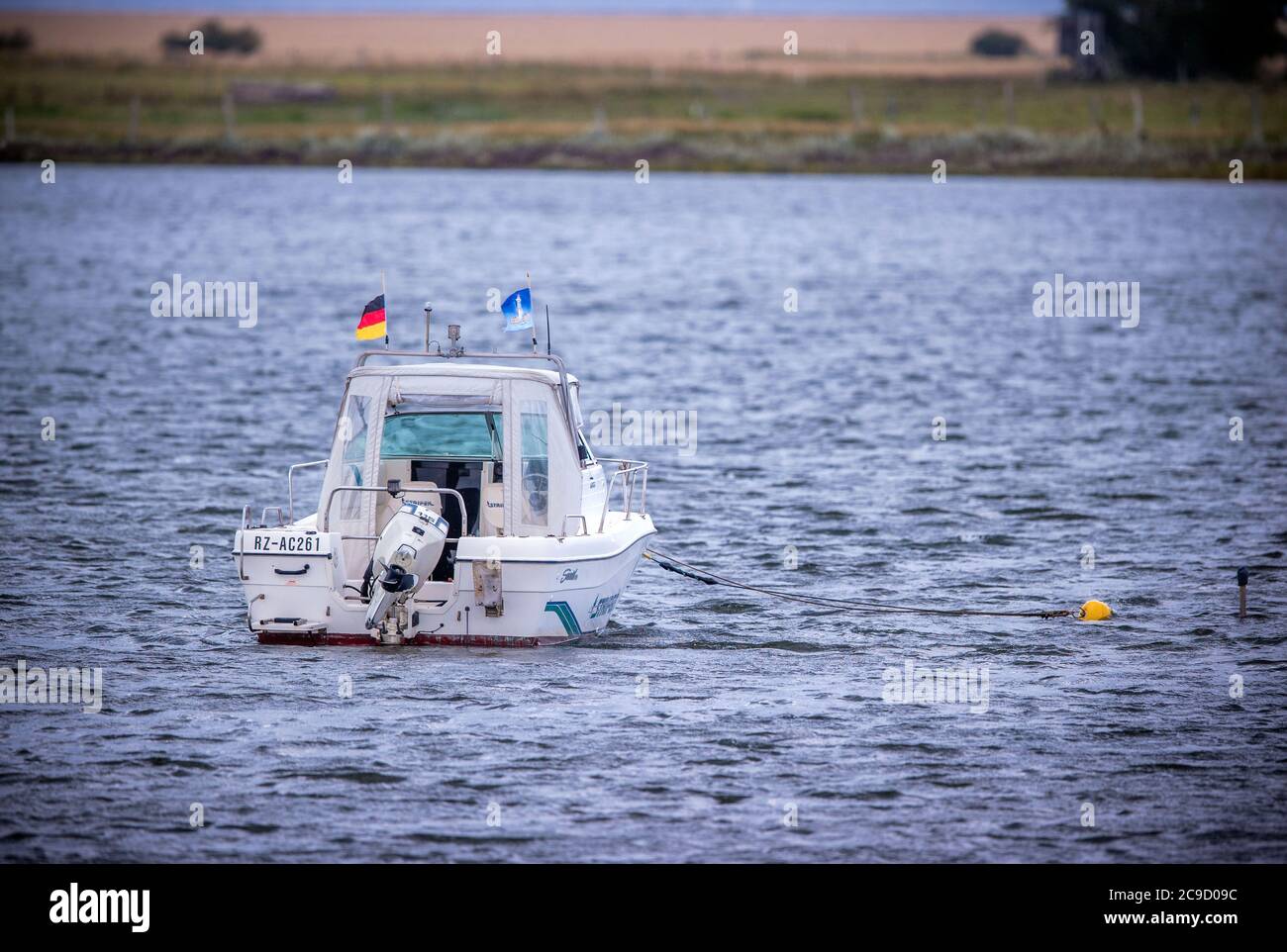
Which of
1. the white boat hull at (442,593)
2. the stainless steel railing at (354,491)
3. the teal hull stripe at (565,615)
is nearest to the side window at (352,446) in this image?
the stainless steel railing at (354,491)

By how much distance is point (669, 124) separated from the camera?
126m

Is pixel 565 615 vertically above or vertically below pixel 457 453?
below

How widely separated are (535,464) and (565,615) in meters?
1.55

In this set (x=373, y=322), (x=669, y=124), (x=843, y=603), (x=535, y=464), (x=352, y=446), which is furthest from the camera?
(x=669, y=124)

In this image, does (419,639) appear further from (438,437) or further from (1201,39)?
(1201,39)

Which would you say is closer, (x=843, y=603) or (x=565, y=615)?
(x=565, y=615)

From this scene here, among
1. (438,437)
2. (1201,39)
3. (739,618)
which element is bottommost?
(739,618)

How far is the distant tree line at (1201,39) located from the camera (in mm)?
140125

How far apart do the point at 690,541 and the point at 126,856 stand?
492 inches

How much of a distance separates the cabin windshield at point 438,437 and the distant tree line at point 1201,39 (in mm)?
131441

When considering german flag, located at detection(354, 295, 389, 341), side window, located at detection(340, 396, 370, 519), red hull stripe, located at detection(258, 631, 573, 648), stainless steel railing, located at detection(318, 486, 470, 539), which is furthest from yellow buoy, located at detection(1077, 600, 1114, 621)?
german flag, located at detection(354, 295, 389, 341)

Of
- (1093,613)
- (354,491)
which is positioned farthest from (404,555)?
(1093,613)

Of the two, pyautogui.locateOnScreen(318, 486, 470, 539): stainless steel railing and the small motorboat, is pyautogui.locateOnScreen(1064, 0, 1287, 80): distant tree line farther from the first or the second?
pyautogui.locateOnScreen(318, 486, 470, 539): stainless steel railing
